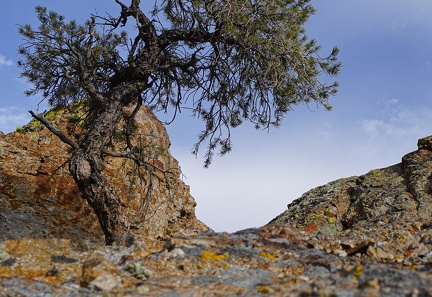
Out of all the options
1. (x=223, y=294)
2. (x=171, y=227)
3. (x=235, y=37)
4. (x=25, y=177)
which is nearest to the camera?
(x=223, y=294)

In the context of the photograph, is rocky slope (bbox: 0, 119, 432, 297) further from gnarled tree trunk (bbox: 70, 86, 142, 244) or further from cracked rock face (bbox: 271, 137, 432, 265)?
gnarled tree trunk (bbox: 70, 86, 142, 244)

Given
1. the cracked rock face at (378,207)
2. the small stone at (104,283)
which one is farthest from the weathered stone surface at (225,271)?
the cracked rock face at (378,207)

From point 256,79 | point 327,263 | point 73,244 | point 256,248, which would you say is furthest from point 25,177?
point 327,263

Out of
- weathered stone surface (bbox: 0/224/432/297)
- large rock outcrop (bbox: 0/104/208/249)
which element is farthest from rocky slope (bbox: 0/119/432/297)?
large rock outcrop (bbox: 0/104/208/249)

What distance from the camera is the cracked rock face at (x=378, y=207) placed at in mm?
8812

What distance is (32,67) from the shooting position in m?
12.6

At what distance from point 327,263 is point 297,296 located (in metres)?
1.76

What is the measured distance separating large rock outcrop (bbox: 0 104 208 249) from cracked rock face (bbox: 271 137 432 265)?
385 cm

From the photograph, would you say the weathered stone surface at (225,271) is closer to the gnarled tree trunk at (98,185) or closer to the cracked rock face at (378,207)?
the cracked rock face at (378,207)

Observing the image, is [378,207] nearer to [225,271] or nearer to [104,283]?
[225,271]

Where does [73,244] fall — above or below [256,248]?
above

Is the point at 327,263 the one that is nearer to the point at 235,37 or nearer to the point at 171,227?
the point at 235,37

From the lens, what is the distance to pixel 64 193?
1391 centimetres

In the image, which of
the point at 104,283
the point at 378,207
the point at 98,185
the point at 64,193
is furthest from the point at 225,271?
the point at 64,193
